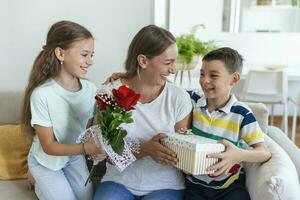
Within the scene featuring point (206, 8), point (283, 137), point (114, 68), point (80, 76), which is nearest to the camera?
point (80, 76)

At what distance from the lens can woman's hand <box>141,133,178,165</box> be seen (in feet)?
4.41

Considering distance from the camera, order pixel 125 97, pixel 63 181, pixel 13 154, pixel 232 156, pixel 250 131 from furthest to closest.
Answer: pixel 13 154 < pixel 63 181 < pixel 250 131 < pixel 232 156 < pixel 125 97

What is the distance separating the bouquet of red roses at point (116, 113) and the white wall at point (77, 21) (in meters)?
0.87

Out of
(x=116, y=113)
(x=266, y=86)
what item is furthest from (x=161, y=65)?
(x=266, y=86)

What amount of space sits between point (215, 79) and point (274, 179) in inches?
17.4

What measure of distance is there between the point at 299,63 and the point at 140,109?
3435 mm

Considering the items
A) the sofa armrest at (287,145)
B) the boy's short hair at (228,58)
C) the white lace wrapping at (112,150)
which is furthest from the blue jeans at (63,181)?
the sofa armrest at (287,145)

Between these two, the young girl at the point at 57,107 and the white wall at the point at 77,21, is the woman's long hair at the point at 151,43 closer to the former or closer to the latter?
the young girl at the point at 57,107

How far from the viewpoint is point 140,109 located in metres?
1.49

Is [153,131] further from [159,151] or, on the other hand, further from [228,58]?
[228,58]

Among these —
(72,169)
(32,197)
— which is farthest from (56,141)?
(32,197)

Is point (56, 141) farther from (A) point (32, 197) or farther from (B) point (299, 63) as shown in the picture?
(B) point (299, 63)

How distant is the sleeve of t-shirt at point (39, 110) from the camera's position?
144cm

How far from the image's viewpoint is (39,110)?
1.46 meters
